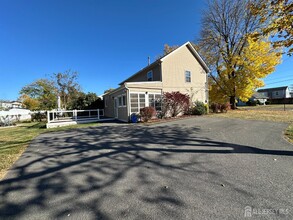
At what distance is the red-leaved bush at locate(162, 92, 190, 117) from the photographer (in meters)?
13.4

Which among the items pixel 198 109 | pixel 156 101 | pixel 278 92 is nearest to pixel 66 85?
pixel 156 101

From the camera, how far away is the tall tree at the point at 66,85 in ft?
80.5

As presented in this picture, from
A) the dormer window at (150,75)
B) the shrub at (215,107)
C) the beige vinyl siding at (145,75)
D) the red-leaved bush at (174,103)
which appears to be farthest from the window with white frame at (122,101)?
the shrub at (215,107)

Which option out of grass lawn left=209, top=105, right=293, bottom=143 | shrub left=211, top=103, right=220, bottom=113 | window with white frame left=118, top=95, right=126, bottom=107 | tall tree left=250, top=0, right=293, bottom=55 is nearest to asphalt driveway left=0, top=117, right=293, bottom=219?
grass lawn left=209, top=105, right=293, bottom=143

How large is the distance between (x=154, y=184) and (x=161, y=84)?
11.6 metres

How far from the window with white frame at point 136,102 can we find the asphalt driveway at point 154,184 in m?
7.51

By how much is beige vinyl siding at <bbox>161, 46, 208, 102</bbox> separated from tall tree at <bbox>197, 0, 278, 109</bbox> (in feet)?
15.7

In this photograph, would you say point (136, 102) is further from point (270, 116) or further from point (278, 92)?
point (278, 92)

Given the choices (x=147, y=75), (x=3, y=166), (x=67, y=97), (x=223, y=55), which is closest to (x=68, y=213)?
(x=3, y=166)

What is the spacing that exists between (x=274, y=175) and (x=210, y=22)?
922 inches

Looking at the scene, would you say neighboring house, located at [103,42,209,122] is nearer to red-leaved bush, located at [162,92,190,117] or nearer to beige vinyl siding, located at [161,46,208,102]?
beige vinyl siding, located at [161,46,208,102]

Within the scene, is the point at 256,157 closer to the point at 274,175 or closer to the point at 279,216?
the point at 274,175

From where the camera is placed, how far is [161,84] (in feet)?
44.6

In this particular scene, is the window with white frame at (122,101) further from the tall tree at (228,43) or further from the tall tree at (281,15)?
the tall tree at (228,43)
